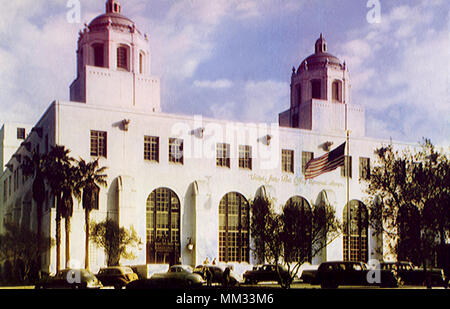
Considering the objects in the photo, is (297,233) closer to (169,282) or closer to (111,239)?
(169,282)

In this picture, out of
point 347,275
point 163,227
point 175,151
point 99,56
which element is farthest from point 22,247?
point 347,275

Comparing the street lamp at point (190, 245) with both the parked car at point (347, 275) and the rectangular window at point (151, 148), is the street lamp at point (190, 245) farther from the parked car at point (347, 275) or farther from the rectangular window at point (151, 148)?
the parked car at point (347, 275)

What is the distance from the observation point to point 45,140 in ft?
165

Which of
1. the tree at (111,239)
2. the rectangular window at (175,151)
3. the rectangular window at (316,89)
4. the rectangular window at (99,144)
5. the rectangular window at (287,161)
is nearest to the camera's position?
the tree at (111,239)

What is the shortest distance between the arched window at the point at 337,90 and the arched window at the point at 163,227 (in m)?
20.4

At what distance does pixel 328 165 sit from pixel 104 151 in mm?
16806

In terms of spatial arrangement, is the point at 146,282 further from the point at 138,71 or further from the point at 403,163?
the point at 138,71

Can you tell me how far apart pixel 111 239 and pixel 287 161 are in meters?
18.1

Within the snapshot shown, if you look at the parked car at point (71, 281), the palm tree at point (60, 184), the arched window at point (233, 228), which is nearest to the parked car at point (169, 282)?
the parked car at point (71, 281)

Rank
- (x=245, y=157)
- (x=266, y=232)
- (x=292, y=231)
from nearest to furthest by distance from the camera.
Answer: (x=292, y=231) < (x=266, y=232) < (x=245, y=157)

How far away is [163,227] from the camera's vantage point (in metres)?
50.9

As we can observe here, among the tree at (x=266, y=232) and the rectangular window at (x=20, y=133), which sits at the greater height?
the rectangular window at (x=20, y=133)

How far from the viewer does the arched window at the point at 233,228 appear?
174 feet
